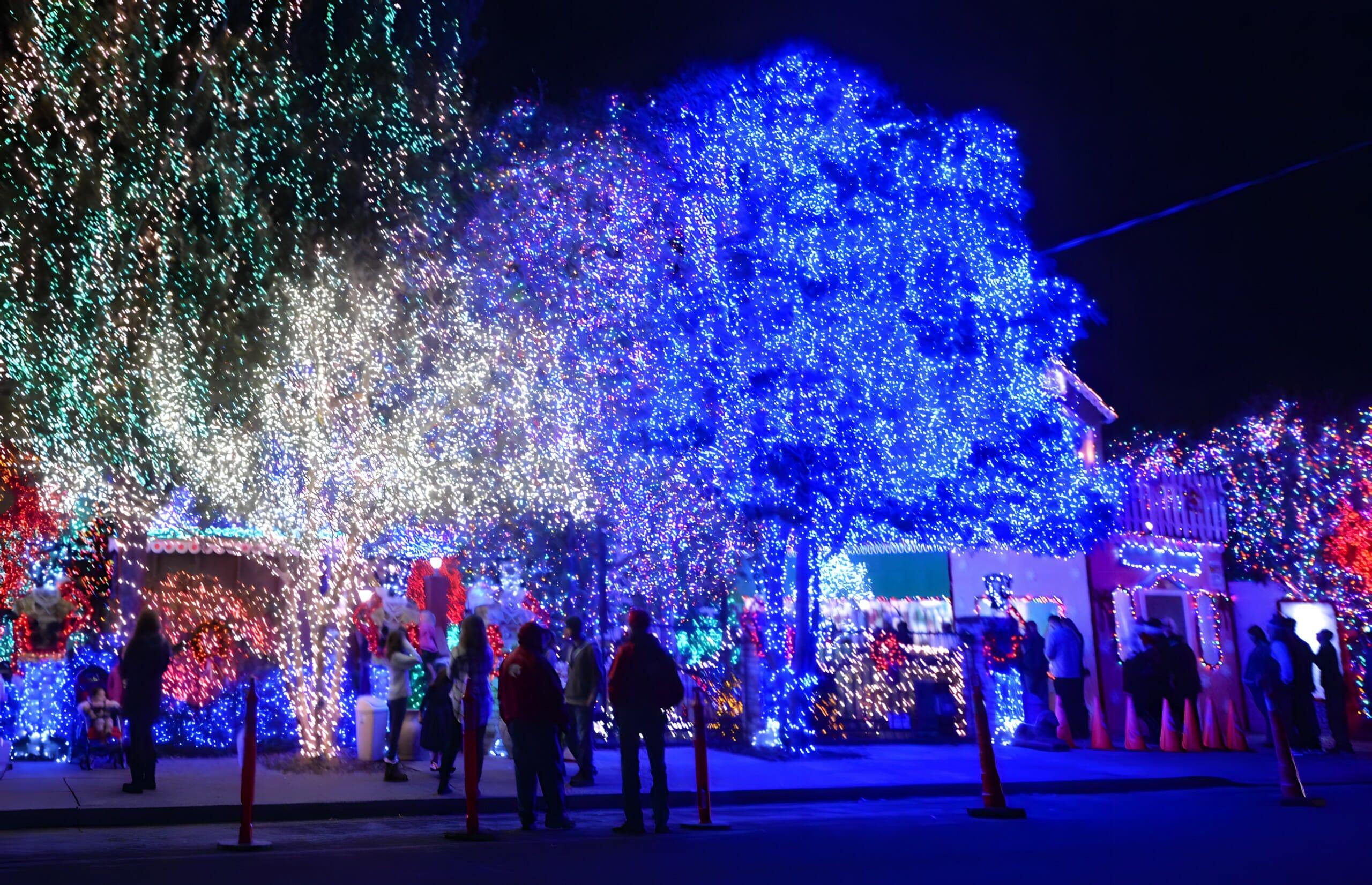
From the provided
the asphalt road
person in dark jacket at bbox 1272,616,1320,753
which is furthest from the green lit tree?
person in dark jacket at bbox 1272,616,1320,753

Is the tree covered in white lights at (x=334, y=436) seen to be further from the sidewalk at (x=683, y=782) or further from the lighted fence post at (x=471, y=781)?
the lighted fence post at (x=471, y=781)

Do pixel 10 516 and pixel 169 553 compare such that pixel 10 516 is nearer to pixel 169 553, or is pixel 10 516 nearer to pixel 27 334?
pixel 169 553

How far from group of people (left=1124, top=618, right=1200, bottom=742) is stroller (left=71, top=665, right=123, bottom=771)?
1377 centimetres

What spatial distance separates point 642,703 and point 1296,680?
12.9 meters

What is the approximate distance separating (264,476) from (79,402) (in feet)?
11.5

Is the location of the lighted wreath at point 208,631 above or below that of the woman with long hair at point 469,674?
above

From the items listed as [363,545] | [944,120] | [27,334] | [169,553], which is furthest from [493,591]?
[944,120]

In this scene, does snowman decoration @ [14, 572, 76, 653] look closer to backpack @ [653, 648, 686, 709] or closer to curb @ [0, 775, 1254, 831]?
curb @ [0, 775, 1254, 831]

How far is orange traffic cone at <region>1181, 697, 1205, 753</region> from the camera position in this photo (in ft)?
64.7

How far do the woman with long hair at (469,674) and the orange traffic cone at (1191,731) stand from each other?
1128cm

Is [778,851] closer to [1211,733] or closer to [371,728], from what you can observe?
[371,728]

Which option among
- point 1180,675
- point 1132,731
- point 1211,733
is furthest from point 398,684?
point 1211,733

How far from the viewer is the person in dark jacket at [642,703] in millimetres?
10938

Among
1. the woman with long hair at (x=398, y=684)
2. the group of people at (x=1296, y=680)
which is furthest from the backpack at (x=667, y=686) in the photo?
the group of people at (x=1296, y=680)
